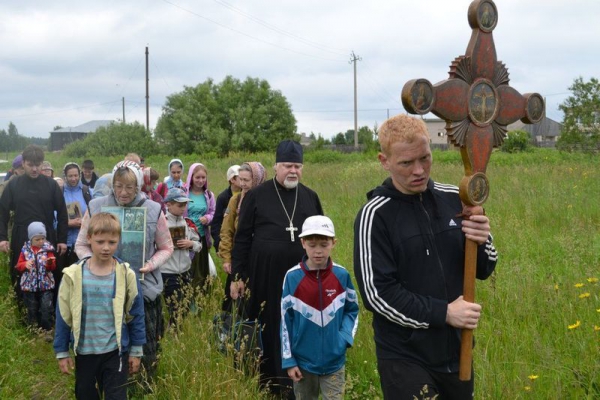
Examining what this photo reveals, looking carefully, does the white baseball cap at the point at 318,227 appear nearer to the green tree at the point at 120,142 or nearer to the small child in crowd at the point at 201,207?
the small child in crowd at the point at 201,207

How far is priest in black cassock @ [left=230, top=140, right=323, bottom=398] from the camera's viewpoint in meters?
5.28

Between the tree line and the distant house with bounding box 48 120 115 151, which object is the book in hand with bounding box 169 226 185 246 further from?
the distant house with bounding box 48 120 115 151

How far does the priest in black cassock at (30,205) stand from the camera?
7.64 m

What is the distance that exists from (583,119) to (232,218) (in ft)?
54.2

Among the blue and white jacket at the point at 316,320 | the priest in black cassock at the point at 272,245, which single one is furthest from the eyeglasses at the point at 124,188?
the blue and white jacket at the point at 316,320

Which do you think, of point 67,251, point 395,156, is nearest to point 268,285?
point 395,156

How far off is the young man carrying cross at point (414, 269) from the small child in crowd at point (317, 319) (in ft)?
4.24

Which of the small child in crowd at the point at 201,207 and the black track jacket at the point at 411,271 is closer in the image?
the black track jacket at the point at 411,271

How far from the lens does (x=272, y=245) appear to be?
530 cm

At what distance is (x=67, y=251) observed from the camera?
8133 millimetres

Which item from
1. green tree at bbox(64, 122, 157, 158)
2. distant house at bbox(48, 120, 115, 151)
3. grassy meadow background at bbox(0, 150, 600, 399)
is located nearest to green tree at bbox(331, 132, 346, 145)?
green tree at bbox(64, 122, 157, 158)

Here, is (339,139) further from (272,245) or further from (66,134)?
(272,245)

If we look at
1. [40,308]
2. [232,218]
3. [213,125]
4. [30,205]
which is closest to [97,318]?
[232,218]

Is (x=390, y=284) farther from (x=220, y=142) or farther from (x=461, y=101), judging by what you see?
(x=220, y=142)
